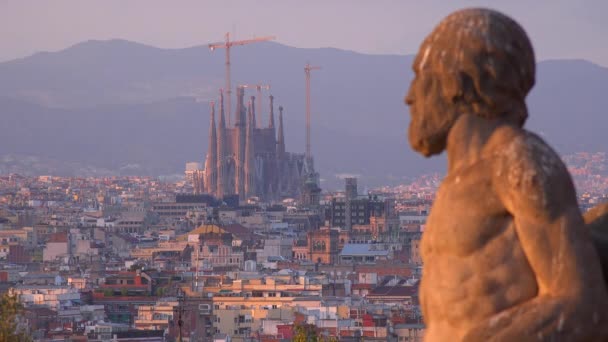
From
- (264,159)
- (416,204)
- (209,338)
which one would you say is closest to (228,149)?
(264,159)

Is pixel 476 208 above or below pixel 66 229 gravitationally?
below

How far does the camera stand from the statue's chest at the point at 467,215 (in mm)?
2621

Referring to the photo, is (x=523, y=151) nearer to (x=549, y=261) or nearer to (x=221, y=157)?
(x=549, y=261)

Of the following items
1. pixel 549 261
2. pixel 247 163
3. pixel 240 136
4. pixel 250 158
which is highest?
pixel 240 136

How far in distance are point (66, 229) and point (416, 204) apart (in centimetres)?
2709

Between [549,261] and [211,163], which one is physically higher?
[211,163]

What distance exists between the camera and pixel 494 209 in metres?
2.62

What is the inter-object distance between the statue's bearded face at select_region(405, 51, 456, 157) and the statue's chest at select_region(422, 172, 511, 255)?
2.8 inches

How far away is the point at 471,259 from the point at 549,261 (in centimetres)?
11

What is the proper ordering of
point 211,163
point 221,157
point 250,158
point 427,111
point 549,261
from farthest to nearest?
point 211,163 → point 221,157 → point 250,158 → point 427,111 → point 549,261

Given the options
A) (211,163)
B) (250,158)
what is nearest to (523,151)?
(250,158)

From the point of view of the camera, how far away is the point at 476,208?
2.63m

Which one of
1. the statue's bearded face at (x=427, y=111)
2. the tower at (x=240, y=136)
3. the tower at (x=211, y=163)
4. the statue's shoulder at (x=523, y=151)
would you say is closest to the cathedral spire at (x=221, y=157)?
the tower at (x=211, y=163)

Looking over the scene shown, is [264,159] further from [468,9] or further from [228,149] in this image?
[468,9]
